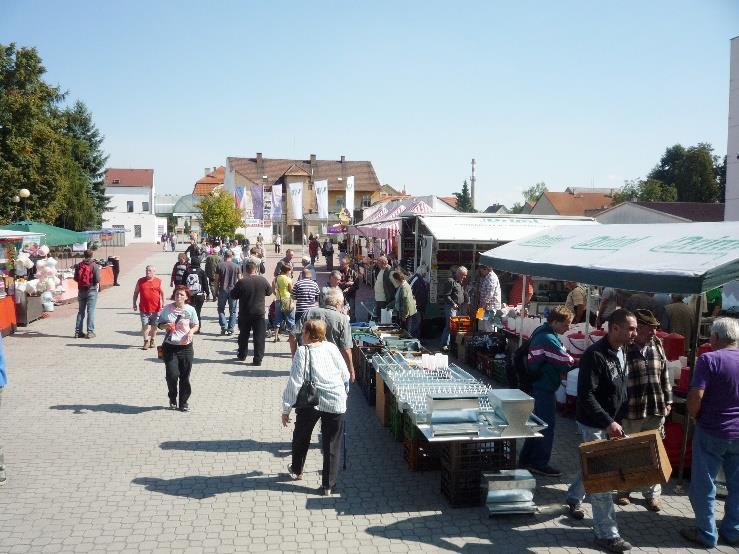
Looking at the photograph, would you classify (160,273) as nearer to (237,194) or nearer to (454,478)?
(237,194)

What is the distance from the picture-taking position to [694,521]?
16.4ft

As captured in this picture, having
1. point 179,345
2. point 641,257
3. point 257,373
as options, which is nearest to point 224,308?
point 257,373

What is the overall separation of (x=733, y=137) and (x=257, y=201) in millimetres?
24745

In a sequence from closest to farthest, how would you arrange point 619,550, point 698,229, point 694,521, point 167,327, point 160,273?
point 619,550 < point 694,521 < point 698,229 < point 167,327 < point 160,273

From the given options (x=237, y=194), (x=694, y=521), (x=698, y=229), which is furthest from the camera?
(x=237, y=194)

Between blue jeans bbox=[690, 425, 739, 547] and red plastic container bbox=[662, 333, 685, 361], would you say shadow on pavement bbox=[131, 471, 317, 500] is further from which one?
red plastic container bbox=[662, 333, 685, 361]

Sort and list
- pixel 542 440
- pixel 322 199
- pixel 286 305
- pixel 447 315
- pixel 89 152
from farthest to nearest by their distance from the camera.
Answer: pixel 89 152 < pixel 322 199 < pixel 286 305 < pixel 447 315 < pixel 542 440

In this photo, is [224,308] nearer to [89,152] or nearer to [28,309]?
[28,309]

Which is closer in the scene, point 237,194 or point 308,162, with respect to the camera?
point 237,194

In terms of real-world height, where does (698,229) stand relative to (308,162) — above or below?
below

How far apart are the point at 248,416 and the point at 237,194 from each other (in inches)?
1296

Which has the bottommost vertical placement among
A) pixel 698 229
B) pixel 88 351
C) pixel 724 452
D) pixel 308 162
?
pixel 88 351

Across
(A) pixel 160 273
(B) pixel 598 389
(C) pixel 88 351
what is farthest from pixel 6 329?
(A) pixel 160 273

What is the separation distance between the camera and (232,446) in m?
6.67
